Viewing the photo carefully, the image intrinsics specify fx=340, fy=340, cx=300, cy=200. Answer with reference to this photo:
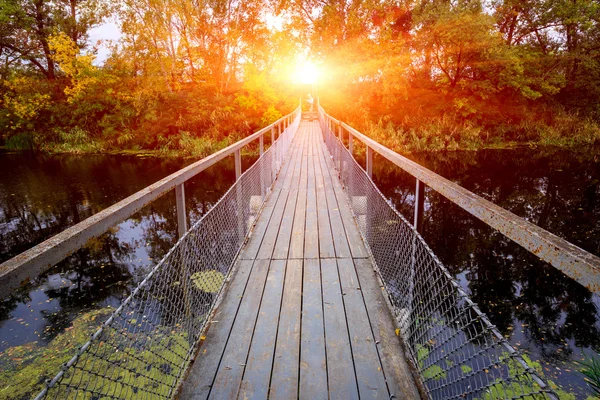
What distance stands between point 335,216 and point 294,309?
2384 mm

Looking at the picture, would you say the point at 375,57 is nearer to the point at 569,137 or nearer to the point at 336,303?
the point at 569,137

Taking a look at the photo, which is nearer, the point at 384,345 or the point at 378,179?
the point at 384,345

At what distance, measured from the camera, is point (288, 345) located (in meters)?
2.24

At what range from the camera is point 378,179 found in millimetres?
13125

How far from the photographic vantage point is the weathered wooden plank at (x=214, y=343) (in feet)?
6.26

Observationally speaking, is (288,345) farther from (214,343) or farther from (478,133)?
(478,133)

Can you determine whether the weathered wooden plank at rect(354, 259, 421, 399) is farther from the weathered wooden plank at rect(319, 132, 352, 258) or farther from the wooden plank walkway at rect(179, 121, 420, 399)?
the weathered wooden plank at rect(319, 132, 352, 258)

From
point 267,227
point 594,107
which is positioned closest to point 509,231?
point 267,227

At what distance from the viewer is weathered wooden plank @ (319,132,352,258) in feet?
12.3

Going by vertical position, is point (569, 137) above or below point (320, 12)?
below

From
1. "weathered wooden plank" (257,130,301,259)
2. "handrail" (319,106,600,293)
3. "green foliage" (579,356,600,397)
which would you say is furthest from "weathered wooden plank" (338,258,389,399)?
"green foliage" (579,356,600,397)

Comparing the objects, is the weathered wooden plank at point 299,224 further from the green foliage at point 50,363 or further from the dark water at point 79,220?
the dark water at point 79,220

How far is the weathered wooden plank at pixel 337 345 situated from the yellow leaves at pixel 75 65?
2485 cm

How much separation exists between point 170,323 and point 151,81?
22.8 metres
